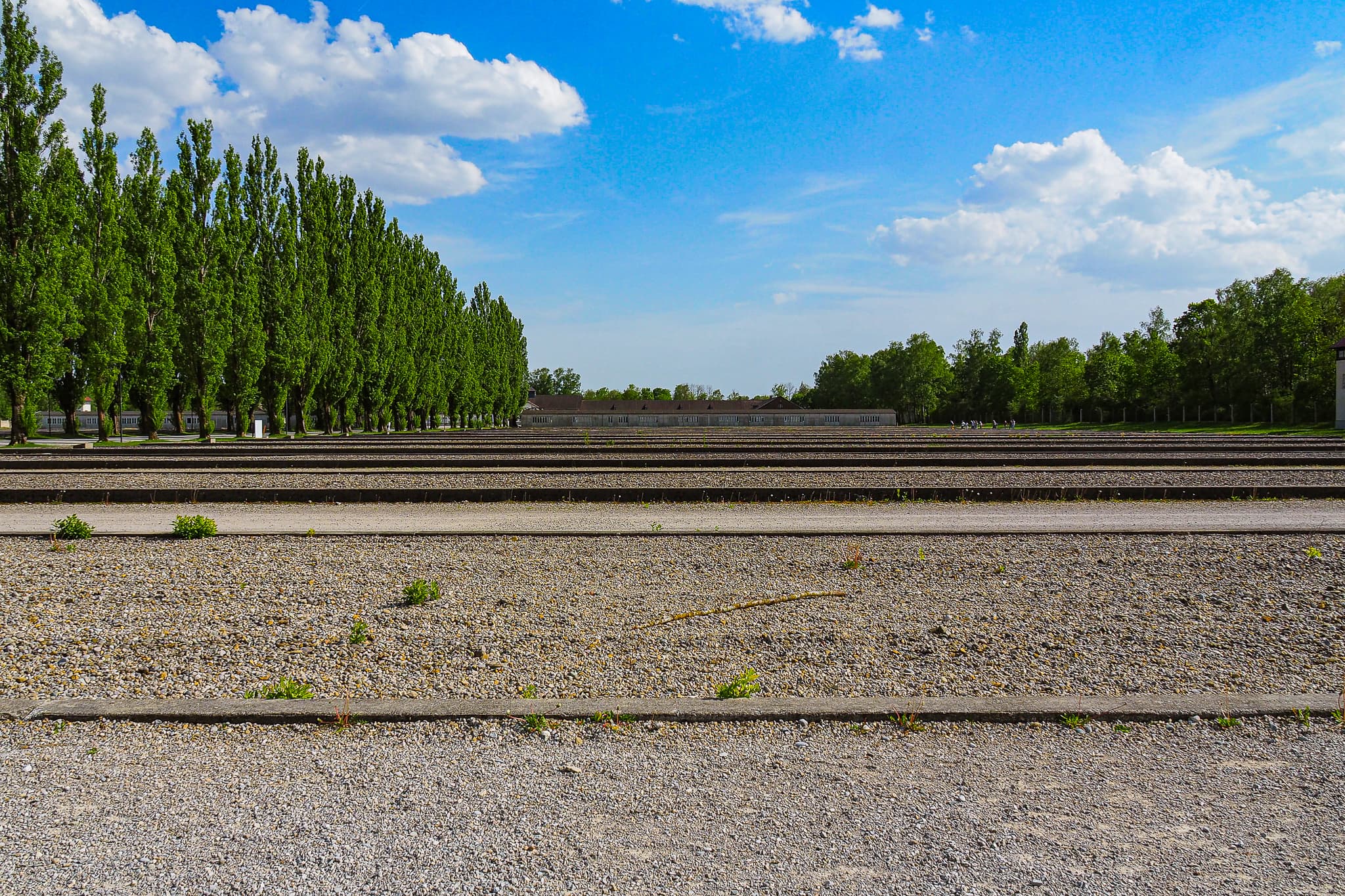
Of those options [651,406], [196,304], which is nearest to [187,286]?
[196,304]

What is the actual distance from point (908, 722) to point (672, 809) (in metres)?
1.64

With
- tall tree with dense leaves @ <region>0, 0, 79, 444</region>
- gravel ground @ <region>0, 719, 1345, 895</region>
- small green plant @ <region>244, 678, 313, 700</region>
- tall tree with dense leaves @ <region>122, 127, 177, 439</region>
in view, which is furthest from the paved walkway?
tall tree with dense leaves @ <region>122, 127, 177, 439</region>

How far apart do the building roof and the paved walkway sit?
9177cm

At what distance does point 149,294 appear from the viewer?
35656 millimetres

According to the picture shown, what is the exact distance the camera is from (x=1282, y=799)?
11.9 feet

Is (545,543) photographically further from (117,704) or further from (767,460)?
(767,460)

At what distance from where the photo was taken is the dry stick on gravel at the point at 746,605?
6543 millimetres

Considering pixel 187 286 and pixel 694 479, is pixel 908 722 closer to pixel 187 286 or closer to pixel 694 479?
pixel 694 479

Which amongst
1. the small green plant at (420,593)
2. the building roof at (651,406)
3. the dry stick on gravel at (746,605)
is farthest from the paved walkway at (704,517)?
the building roof at (651,406)

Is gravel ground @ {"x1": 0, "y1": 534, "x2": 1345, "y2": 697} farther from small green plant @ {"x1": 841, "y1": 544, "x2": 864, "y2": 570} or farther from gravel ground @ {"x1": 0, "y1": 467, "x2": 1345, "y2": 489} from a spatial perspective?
gravel ground @ {"x1": 0, "y1": 467, "x2": 1345, "y2": 489}

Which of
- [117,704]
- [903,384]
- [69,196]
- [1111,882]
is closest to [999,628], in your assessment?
[1111,882]

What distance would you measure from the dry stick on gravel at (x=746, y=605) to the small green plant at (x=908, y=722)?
2.26m

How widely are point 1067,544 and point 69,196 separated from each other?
35.8m

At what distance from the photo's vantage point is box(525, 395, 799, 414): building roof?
11300 centimetres
